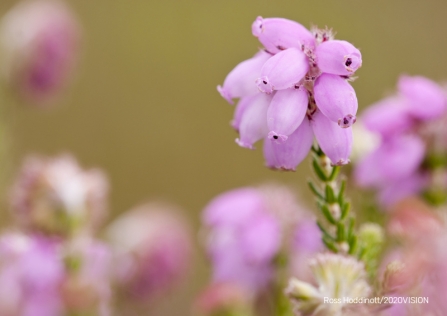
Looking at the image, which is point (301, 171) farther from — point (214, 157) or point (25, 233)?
point (25, 233)

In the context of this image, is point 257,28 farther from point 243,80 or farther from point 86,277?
point 86,277

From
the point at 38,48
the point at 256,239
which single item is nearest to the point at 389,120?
the point at 256,239

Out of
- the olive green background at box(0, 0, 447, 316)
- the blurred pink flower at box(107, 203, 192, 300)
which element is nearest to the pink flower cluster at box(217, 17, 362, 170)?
the blurred pink flower at box(107, 203, 192, 300)

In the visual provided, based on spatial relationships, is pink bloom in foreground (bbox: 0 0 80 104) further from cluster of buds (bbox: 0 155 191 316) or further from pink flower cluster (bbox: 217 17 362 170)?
pink flower cluster (bbox: 217 17 362 170)

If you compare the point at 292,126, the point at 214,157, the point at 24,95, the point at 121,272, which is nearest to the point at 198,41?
the point at 214,157

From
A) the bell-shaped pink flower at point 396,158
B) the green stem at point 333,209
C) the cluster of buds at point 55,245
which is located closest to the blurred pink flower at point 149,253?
the cluster of buds at point 55,245

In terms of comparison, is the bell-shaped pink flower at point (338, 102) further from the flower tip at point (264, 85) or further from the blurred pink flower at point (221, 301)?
the blurred pink flower at point (221, 301)
